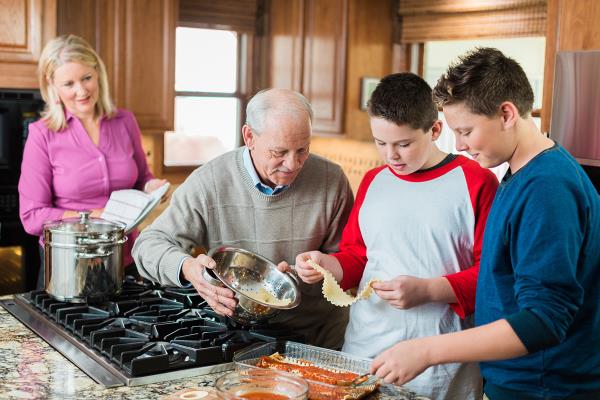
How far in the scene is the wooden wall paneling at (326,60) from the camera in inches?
178

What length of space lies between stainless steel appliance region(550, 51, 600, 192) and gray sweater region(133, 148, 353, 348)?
112cm

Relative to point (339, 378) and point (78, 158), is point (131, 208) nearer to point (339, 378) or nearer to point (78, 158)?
point (78, 158)

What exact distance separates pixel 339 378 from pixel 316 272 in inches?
15.6

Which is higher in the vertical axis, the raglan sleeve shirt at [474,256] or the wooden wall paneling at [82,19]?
the wooden wall paneling at [82,19]

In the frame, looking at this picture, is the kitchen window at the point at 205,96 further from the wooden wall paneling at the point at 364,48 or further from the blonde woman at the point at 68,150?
the blonde woman at the point at 68,150

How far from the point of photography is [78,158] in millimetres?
3266

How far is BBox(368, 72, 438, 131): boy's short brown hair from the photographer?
6.19 ft

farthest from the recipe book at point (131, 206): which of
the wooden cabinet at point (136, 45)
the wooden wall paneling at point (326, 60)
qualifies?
the wooden wall paneling at point (326, 60)

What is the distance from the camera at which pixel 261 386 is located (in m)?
1.51

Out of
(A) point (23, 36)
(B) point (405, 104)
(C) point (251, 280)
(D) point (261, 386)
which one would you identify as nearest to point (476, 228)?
(B) point (405, 104)

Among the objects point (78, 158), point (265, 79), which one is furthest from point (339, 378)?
point (265, 79)

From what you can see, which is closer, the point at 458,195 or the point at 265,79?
the point at 458,195

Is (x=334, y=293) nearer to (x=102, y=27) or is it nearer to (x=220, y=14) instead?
(x=102, y=27)

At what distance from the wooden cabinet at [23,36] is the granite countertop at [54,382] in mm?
2176
